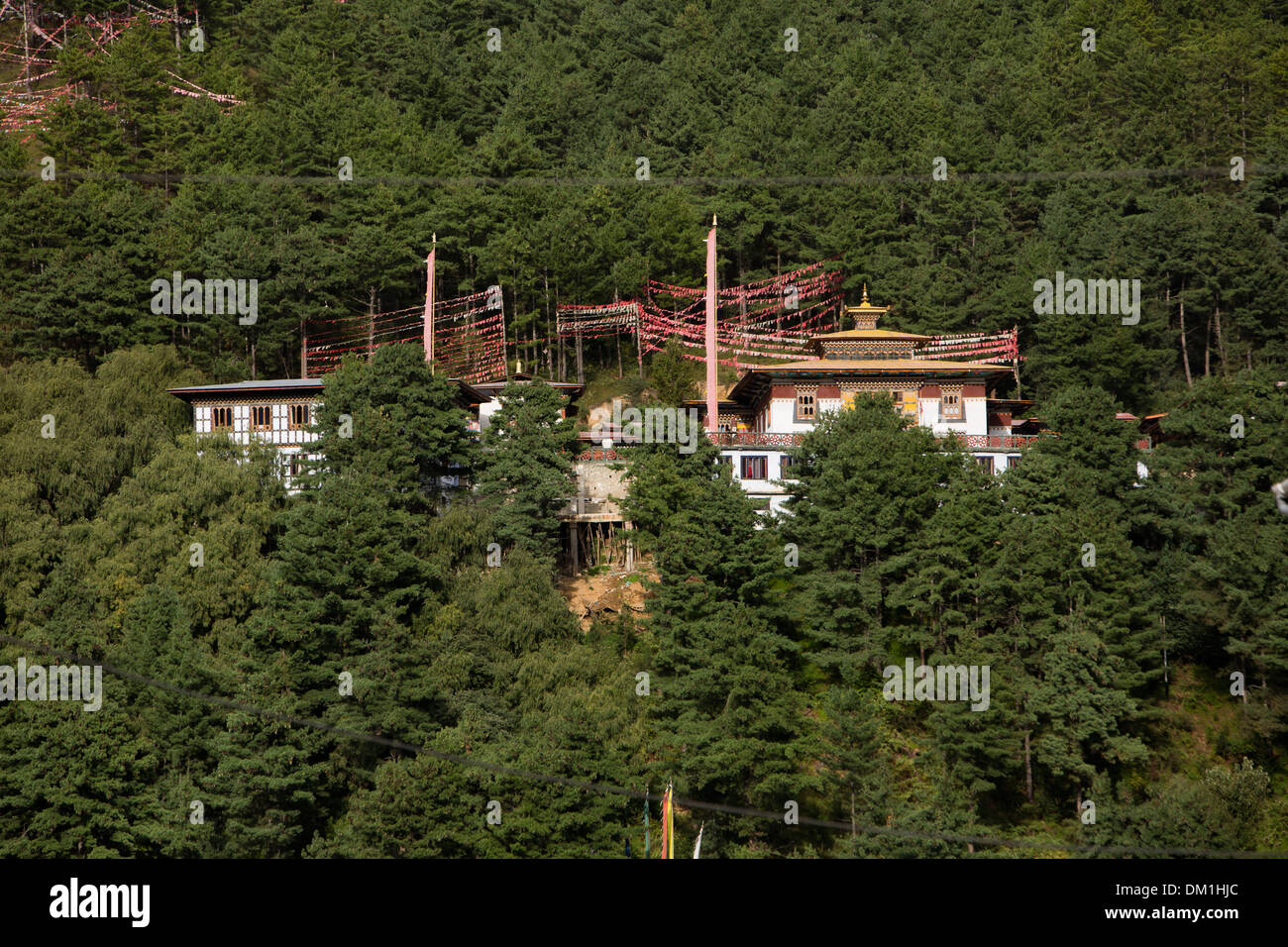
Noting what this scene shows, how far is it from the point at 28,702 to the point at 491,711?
11394 millimetres

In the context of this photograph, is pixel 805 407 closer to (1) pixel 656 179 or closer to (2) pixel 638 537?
(2) pixel 638 537

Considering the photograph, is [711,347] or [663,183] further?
[663,183]

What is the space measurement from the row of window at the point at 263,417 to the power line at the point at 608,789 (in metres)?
13.9

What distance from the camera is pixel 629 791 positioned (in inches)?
1321

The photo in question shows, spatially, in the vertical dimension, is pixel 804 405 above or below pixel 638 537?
above

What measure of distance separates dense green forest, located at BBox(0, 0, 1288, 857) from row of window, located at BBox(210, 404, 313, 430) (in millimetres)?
1209

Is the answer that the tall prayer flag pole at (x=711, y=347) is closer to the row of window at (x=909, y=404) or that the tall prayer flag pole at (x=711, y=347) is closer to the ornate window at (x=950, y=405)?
the row of window at (x=909, y=404)

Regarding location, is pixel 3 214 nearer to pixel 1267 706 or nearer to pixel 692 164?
pixel 692 164

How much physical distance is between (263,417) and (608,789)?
23.1 m

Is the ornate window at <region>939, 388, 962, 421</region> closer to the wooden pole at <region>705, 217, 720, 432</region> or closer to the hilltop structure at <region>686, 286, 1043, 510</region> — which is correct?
the hilltop structure at <region>686, 286, 1043, 510</region>

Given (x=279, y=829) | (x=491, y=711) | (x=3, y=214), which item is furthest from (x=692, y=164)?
(x=279, y=829)

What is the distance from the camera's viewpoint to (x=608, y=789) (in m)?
33.3

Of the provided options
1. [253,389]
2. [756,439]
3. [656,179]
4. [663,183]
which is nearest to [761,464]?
[756,439]

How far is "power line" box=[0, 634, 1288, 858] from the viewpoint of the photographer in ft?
106
